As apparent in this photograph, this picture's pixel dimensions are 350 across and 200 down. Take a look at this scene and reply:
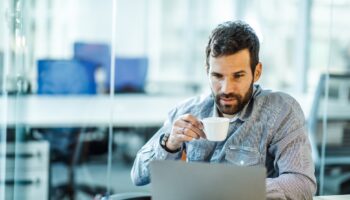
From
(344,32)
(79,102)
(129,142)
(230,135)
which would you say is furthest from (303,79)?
(230,135)

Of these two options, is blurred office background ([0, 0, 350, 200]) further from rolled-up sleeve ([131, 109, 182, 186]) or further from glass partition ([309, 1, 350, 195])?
rolled-up sleeve ([131, 109, 182, 186])

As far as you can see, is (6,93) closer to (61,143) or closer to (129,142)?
(61,143)

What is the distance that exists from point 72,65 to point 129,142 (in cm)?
89

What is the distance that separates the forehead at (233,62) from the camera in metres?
1.59

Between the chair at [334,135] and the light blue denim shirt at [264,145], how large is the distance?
164 cm

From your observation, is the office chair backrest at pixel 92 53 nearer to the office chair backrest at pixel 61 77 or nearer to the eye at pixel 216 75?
the office chair backrest at pixel 61 77

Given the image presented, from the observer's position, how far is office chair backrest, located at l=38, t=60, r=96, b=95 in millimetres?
3807

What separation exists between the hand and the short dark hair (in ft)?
0.80

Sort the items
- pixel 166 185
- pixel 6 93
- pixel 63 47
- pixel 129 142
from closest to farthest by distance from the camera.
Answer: pixel 166 185 → pixel 6 93 → pixel 129 142 → pixel 63 47

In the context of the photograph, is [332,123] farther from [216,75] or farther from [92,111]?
[216,75]

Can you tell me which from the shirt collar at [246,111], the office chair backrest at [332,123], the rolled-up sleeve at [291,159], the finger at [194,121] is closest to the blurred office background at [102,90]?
the office chair backrest at [332,123]

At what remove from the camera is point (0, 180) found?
2771 mm

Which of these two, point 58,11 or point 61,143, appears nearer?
point 61,143

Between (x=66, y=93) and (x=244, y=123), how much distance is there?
2.49 meters
